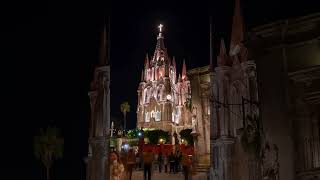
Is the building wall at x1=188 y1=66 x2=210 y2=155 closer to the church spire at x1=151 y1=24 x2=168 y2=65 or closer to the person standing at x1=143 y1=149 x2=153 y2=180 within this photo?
the person standing at x1=143 y1=149 x2=153 y2=180

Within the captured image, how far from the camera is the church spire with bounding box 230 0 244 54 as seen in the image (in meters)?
23.6

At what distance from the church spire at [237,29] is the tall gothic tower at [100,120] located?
763 centimetres

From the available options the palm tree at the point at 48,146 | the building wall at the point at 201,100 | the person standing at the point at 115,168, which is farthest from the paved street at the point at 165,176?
the building wall at the point at 201,100

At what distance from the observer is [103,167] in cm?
2338

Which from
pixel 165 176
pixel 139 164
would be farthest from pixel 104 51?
pixel 165 176

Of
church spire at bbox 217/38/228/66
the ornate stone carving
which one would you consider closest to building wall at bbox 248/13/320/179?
the ornate stone carving

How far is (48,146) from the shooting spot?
86.5ft

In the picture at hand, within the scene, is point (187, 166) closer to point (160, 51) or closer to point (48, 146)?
point (48, 146)

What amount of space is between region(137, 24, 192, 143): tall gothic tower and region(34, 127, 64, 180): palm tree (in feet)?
183

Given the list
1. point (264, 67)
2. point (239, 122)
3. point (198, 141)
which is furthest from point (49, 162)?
point (198, 141)

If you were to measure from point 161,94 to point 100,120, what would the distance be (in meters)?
63.3

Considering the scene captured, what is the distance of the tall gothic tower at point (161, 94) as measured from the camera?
84.1 m

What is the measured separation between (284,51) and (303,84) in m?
2.31

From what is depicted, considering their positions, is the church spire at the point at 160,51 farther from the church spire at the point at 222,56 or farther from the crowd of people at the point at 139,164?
the church spire at the point at 222,56
